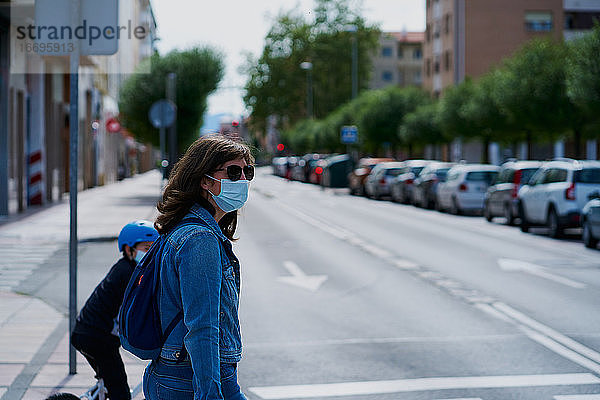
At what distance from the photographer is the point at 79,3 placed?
6719 mm

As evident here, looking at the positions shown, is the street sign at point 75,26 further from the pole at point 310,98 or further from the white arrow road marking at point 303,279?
the pole at point 310,98

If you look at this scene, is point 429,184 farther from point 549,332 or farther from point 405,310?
point 549,332

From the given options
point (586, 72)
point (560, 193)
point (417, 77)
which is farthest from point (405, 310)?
point (417, 77)

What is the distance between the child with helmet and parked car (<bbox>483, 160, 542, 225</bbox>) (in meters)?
19.1

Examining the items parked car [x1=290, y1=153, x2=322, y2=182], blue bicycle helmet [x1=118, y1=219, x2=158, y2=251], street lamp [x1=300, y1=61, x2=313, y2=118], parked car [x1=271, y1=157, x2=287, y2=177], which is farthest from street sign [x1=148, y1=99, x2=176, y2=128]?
street lamp [x1=300, y1=61, x2=313, y2=118]

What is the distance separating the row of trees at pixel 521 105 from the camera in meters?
26.5

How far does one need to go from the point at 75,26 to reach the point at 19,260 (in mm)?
8685

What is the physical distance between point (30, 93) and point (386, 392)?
23.0 metres

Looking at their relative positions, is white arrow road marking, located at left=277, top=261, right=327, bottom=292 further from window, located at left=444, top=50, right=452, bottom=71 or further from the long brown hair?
window, located at left=444, top=50, right=452, bottom=71

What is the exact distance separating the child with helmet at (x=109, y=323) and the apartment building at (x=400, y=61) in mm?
118527

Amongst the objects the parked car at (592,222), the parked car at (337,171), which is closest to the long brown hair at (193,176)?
the parked car at (592,222)

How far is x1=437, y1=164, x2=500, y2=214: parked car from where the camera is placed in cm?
2842

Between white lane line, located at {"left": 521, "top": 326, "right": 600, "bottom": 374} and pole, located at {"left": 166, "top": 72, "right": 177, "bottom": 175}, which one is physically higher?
pole, located at {"left": 166, "top": 72, "right": 177, "bottom": 175}

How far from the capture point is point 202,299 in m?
2.89
